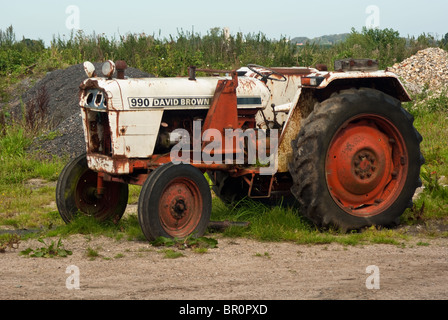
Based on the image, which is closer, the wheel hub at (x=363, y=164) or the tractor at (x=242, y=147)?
the tractor at (x=242, y=147)

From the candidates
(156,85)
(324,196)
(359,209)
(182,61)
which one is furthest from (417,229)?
(182,61)

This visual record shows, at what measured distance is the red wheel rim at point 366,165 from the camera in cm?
668

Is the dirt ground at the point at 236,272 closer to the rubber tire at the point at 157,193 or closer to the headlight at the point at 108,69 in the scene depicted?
the rubber tire at the point at 157,193

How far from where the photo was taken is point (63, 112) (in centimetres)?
1383

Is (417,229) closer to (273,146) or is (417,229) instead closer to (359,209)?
(359,209)

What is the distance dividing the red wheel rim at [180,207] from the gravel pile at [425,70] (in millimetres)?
9859

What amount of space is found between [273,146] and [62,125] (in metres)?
6.42

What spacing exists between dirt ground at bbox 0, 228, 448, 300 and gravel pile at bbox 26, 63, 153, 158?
5.13 metres

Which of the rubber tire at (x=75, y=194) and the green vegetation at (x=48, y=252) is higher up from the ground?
the rubber tire at (x=75, y=194)

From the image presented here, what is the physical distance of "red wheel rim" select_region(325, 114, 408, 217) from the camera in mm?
6684

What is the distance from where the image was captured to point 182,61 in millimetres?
16984

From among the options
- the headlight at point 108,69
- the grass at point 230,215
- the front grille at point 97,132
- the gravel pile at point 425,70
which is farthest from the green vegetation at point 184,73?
the headlight at point 108,69

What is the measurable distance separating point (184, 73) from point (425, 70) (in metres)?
5.74

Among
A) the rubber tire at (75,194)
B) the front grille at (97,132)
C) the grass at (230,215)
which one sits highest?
the front grille at (97,132)
